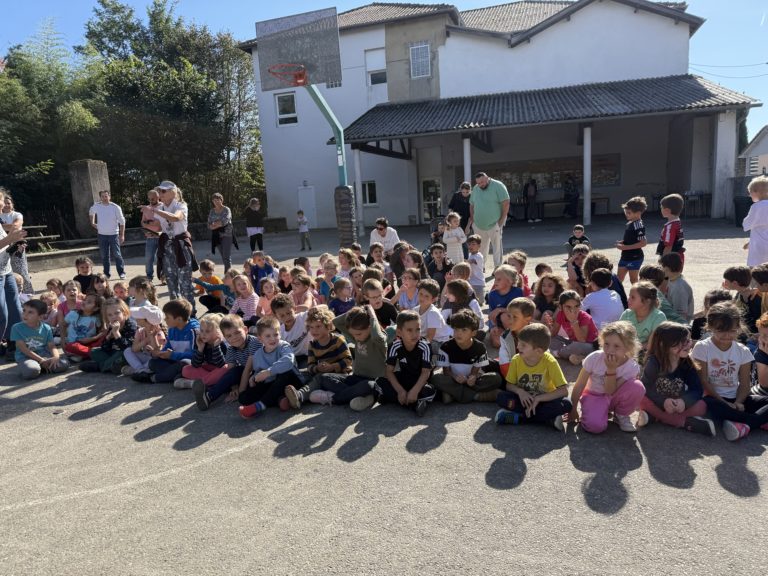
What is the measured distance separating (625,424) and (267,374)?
9.02 ft

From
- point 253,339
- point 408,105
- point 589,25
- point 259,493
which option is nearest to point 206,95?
point 408,105

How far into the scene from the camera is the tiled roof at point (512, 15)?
25525 mm

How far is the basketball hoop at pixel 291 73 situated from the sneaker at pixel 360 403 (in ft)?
27.3

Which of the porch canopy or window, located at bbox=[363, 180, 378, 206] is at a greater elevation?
the porch canopy

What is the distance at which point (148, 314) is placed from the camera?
5.39m

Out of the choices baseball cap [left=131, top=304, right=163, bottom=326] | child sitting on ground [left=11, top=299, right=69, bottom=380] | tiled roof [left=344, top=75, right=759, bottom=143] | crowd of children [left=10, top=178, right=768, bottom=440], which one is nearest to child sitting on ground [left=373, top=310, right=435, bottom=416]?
crowd of children [left=10, top=178, right=768, bottom=440]

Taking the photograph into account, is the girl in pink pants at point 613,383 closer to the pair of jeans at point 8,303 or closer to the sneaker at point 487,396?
the sneaker at point 487,396

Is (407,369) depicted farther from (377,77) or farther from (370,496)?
(377,77)

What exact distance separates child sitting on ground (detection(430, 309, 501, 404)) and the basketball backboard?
788cm

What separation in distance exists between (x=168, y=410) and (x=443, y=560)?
3.03 meters

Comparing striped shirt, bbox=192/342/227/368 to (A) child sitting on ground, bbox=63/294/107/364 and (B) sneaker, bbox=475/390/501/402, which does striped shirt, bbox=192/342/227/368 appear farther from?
(B) sneaker, bbox=475/390/501/402

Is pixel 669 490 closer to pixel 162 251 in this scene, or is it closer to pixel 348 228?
pixel 162 251

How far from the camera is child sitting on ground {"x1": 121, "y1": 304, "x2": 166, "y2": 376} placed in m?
5.41

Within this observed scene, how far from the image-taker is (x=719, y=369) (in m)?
3.67
